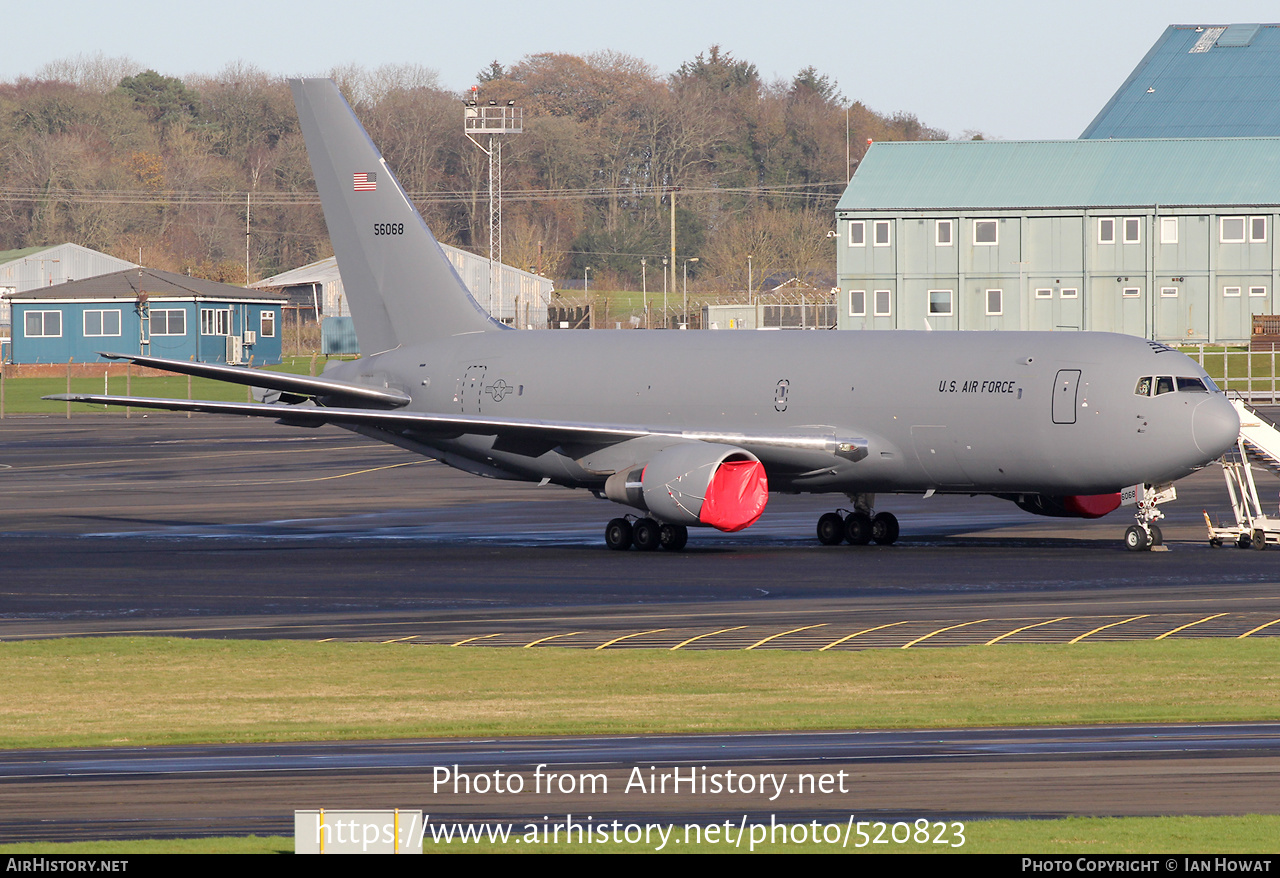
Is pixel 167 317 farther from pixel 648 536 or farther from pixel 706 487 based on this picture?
pixel 706 487

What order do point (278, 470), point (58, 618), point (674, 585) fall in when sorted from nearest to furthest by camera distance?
point (58, 618) → point (674, 585) → point (278, 470)

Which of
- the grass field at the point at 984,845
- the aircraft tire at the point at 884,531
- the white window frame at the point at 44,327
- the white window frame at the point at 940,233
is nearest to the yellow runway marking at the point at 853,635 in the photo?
the grass field at the point at 984,845

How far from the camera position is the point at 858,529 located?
37.0 metres

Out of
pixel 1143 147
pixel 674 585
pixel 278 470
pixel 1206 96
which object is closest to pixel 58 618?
pixel 674 585

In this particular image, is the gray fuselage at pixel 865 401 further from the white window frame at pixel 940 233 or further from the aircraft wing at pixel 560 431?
the white window frame at pixel 940 233

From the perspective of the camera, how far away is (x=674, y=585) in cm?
3009

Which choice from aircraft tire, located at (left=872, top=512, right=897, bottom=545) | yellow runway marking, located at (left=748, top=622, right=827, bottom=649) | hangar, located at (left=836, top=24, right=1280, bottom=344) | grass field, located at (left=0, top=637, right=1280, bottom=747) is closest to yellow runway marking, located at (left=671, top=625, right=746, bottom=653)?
grass field, located at (left=0, top=637, right=1280, bottom=747)

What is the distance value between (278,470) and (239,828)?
1858 inches

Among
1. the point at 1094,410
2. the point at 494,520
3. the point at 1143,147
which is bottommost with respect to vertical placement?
the point at 494,520

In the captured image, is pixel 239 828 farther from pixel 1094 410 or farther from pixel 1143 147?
pixel 1143 147

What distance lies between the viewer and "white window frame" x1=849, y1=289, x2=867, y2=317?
104 metres

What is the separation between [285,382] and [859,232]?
70.4m

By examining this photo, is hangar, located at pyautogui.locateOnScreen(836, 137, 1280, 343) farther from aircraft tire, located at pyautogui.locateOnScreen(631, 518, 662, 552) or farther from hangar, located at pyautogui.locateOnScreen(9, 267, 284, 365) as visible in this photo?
aircraft tire, located at pyautogui.locateOnScreen(631, 518, 662, 552)

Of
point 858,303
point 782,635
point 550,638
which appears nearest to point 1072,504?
point 782,635
